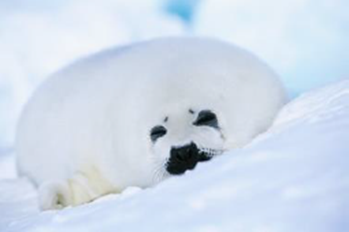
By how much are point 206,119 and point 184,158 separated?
450mm

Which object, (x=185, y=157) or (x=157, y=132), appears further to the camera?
(x=157, y=132)

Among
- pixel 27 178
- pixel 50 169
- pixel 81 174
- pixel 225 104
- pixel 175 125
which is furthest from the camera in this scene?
pixel 27 178

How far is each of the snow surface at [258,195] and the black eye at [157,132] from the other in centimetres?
171

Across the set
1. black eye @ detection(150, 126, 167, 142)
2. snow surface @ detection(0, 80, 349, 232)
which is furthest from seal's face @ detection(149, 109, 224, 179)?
snow surface @ detection(0, 80, 349, 232)

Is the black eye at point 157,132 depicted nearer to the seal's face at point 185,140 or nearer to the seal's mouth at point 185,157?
the seal's face at point 185,140

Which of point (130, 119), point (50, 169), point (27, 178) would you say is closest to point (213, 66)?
point (130, 119)

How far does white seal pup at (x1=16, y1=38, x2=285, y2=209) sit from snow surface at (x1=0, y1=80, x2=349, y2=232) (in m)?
1.68

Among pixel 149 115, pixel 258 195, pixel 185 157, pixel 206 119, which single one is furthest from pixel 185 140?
pixel 258 195

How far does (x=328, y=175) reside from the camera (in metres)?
2.24

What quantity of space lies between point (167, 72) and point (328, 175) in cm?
292

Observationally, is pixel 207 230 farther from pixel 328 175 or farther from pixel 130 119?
pixel 130 119

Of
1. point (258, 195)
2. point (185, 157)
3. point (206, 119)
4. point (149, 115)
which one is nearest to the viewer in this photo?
point (258, 195)

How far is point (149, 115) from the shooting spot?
4941mm

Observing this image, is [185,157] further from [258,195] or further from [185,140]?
[258,195]
